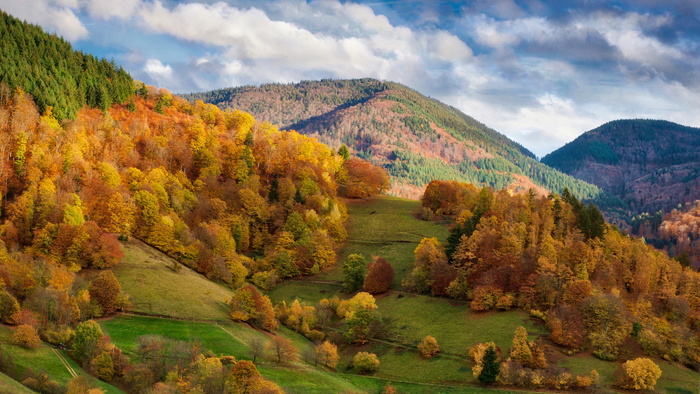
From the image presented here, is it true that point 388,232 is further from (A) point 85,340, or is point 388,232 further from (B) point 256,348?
(A) point 85,340

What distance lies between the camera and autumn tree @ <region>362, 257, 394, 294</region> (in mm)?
128500

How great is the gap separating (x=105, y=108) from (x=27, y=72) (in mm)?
23295

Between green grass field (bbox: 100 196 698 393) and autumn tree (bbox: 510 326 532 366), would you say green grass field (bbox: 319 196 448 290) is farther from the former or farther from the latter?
autumn tree (bbox: 510 326 532 366)

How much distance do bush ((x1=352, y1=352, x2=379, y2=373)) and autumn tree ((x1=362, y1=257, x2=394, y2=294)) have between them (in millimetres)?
32376

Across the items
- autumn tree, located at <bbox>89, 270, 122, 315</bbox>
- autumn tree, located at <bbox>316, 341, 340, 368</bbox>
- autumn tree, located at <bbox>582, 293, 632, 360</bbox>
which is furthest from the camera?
autumn tree, located at <bbox>89, 270, 122, 315</bbox>

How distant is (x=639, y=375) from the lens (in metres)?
81.4

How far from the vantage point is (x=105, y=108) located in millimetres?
165750

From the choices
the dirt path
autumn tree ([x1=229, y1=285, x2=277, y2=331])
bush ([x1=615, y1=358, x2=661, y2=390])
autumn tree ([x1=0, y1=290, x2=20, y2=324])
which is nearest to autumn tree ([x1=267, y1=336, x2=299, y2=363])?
autumn tree ([x1=229, y1=285, x2=277, y2=331])

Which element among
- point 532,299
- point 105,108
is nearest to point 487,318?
point 532,299

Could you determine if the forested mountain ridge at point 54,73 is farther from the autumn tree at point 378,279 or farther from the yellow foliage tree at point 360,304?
the yellow foliage tree at point 360,304

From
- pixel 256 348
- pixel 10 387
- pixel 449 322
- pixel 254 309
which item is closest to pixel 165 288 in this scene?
pixel 254 309

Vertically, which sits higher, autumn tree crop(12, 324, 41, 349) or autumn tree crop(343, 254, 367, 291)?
autumn tree crop(343, 254, 367, 291)

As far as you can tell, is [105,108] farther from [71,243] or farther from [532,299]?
[532,299]

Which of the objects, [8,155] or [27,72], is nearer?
[8,155]
